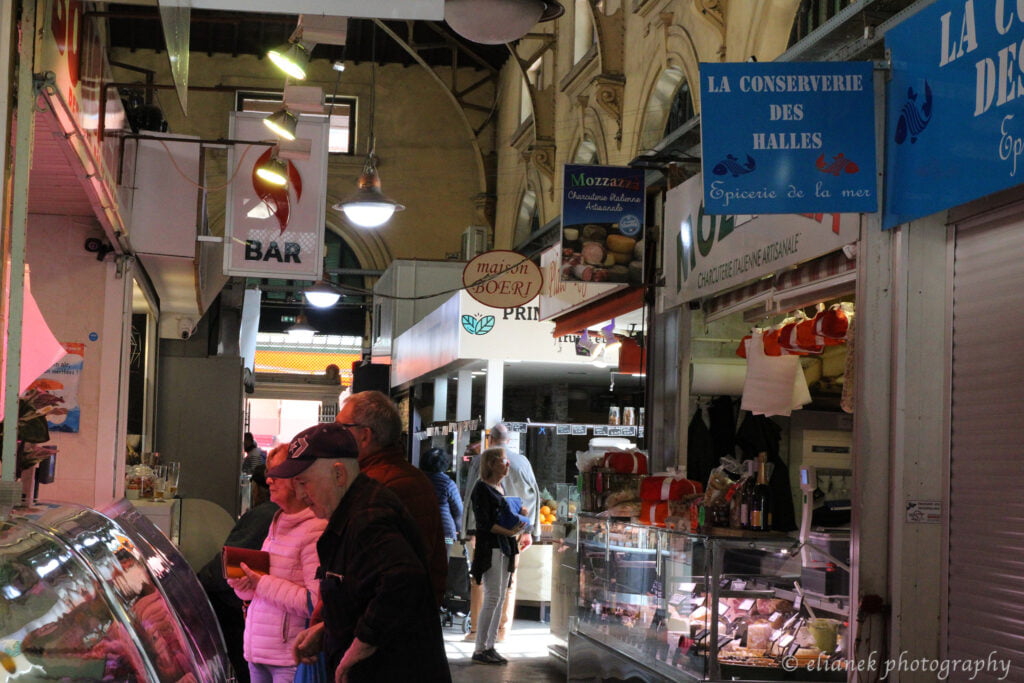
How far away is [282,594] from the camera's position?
4609mm

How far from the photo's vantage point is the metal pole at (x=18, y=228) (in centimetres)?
457

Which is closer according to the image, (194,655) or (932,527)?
(194,655)

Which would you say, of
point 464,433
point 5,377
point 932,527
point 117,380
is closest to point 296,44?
point 117,380

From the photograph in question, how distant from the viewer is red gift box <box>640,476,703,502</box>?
7.29m

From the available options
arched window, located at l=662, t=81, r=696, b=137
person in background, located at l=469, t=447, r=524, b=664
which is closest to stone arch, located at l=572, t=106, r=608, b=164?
arched window, located at l=662, t=81, r=696, b=137

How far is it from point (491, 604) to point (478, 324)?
4.32 m

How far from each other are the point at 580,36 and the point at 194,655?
540 inches

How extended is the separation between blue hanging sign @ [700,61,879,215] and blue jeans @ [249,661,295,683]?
273 cm

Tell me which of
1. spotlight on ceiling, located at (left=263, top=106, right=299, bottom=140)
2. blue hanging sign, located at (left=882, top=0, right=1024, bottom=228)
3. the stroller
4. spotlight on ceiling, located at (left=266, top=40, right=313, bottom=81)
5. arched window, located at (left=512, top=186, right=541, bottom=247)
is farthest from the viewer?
arched window, located at (left=512, top=186, right=541, bottom=247)

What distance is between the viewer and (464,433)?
1563cm

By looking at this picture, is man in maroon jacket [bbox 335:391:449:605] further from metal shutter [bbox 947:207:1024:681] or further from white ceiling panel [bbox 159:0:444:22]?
metal shutter [bbox 947:207:1024:681]

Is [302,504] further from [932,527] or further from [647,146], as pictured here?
[647,146]

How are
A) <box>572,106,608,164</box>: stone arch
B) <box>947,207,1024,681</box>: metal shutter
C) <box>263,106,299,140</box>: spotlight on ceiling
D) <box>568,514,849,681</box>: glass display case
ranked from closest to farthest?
<box>947,207,1024,681</box>: metal shutter < <box>568,514,849,681</box>: glass display case < <box>263,106,299,140</box>: spotlight on ceiling < <box>572,106,608,164</box>: stone arch

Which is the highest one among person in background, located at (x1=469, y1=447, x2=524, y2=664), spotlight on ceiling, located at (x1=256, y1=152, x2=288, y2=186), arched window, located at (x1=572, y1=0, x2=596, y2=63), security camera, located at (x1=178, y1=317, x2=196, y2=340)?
arched window, located at (x1=572, y1=0, x2=596, y2=63)
